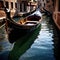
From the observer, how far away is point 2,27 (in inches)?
608

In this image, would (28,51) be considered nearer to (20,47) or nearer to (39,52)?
(39,52)

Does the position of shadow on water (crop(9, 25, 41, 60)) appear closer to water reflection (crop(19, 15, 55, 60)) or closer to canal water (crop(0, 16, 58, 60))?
canal water (crop(0, 16, 58, 60))

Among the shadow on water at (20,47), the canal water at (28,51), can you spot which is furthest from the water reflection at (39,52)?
the shadow on water at (20,47)

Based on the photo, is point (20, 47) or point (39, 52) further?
point (20, 47)

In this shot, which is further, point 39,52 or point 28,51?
point 28,51

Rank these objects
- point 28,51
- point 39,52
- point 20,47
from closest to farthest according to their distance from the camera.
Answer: point 39,52, point 28,51, point 20,47

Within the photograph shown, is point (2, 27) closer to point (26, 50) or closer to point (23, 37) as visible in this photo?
point (23, 37)

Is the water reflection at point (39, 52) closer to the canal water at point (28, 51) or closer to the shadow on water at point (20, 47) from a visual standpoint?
the canal water at point (28, 51)

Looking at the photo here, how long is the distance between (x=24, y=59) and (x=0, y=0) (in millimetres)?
16809

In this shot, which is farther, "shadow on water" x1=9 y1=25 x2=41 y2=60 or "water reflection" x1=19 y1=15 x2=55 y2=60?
"shadow on water" x1=9 y1=25 x2=41 y2=60

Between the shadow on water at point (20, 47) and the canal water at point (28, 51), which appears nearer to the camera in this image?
the canal water at point (28, 51)

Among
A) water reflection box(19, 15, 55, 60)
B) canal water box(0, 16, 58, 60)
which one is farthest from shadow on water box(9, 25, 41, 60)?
water reflection box(19, 15, 55, 60)

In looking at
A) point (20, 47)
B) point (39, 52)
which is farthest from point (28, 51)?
point (20, 47)

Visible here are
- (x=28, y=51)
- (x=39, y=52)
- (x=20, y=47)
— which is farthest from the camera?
(x=20, y=47)
